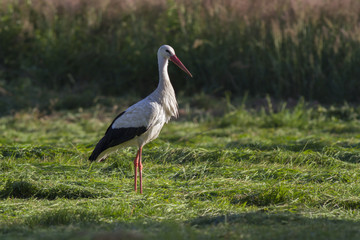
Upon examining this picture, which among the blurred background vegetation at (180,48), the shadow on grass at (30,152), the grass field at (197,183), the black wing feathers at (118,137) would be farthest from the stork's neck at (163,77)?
the blurred background vegetation at (180,48)

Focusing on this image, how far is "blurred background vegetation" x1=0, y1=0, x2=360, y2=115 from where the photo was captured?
33.2ft

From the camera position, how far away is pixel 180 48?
10.8 metres

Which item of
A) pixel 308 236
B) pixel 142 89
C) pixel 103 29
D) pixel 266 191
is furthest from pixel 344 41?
pixel 308 236

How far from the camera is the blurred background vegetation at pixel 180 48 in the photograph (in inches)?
399

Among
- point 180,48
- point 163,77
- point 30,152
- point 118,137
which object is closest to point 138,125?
point 118,137

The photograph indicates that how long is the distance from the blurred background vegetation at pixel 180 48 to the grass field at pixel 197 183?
1703 mm

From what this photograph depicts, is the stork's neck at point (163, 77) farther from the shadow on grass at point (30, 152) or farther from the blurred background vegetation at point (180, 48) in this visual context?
the blurred background vegetation at point (180, 48)

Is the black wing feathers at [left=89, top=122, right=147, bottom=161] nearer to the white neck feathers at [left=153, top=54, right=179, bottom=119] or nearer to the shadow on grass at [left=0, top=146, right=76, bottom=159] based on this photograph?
the white neck feathers at [left=153, top=54, right=179, bottom=119]

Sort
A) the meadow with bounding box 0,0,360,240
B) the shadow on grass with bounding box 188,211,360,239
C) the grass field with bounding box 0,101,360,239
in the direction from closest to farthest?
the shadow on grass with bounding box 188,211,360,239 → the grass field with bounding box 0,101,360,239 → the meadow with bounding box 0,0,360,240

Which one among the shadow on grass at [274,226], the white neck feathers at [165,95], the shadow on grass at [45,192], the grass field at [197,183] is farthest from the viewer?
the white neck feathers at [165,95]

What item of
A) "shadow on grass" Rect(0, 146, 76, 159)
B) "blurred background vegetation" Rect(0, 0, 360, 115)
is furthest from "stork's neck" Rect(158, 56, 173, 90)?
"blurred background vegetation" Rect(0, 0, 360, 115)

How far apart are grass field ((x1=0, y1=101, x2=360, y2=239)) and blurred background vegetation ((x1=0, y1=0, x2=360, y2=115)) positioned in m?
1.70

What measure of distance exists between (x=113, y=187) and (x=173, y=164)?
1141 millimetres

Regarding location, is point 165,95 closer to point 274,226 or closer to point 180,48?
point 274,226
